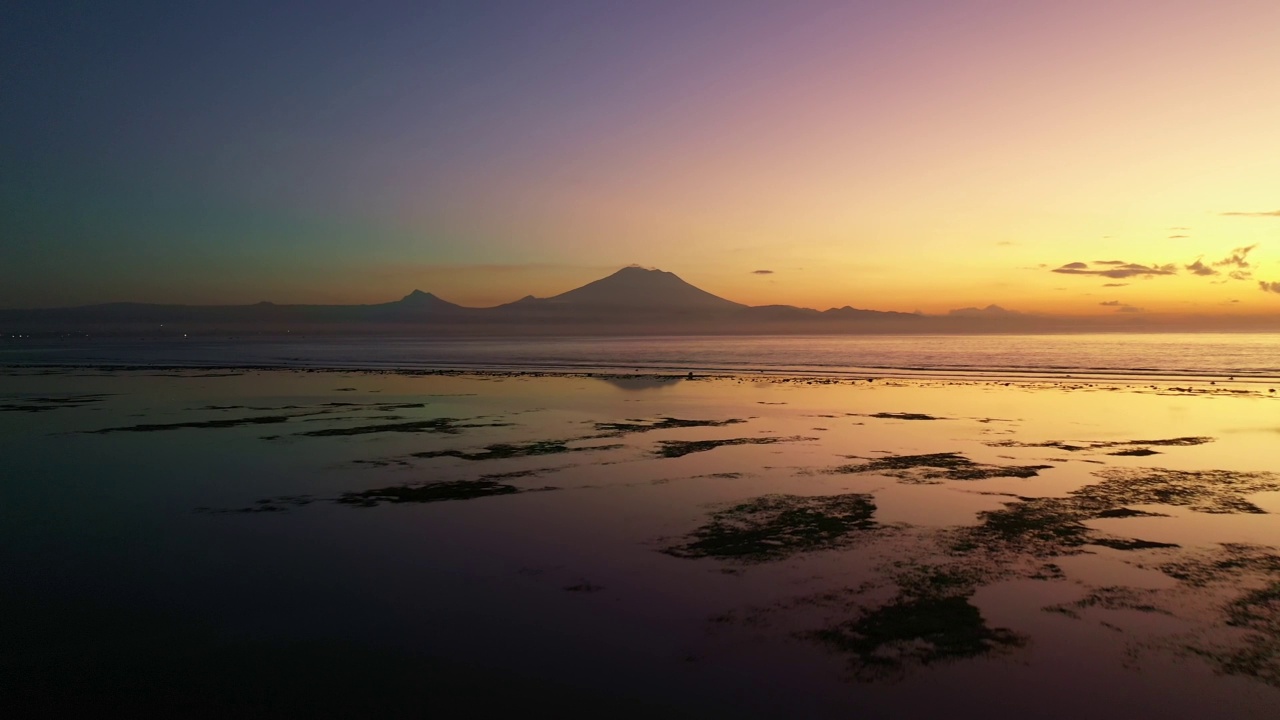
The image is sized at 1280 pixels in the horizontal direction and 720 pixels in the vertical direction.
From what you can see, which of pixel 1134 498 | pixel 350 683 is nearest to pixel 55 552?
pixel 350 683

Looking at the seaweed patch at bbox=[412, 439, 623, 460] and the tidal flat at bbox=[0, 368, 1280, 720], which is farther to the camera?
the seaweed patch at bbox=[412, 439, 623, 460]

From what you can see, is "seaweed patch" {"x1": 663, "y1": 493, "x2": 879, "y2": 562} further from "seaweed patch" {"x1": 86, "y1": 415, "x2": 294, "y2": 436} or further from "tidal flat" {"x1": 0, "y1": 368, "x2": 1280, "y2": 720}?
"seaweed patch" {"x1": 86, "y1": 415, "x2": 294, "y2": 436}

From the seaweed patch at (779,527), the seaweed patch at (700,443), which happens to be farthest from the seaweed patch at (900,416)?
the seaweed patch at (779,527)

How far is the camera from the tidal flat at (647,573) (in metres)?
6.61

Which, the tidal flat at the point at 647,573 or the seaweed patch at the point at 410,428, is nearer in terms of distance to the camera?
the tidal flat at the point at 647,573

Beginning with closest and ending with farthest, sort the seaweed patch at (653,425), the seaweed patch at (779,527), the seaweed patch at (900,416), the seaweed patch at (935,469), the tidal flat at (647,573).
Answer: the tidal flat at (647,573) < the seaweed patch at (779,527) < the seaweed patch at (935,469) < the seaweed patch at (653,425) < the seaweed patch at (900,416)

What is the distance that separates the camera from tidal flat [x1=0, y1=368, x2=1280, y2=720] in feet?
21.7

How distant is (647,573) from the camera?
9547 mm

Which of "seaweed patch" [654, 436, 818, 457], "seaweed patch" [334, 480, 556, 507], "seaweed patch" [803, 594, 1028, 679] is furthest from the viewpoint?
"seaweed patch" [654, 436, 818, 457]

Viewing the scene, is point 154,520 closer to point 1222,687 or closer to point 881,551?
point 881,551

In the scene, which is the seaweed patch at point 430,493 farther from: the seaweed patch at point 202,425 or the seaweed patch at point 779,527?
the seaweed patch at point 202,425

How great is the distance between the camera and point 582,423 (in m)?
23.7

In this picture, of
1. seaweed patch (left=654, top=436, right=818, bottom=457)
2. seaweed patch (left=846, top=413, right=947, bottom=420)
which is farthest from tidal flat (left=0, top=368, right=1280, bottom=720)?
seaweed patch (left=846, top=413, right=947, bottom=420)

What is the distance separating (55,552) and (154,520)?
5.75 ft
